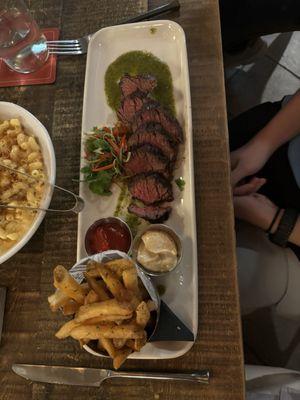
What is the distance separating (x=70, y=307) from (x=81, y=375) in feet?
0.94

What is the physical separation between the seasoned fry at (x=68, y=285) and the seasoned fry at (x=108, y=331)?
0.27 feet

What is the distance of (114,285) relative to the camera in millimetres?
982

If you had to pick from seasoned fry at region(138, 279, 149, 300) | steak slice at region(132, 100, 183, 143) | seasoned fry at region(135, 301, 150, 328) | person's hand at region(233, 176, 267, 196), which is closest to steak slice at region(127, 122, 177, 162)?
steak slice at region(132, 100, 183, 143)

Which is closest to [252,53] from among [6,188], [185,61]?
[185,61]

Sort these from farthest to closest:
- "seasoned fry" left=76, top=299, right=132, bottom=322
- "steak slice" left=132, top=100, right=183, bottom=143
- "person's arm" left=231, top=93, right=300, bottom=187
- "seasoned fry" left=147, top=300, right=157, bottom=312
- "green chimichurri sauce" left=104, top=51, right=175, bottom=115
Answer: "person's arm" left=231, top=93, right=300, bottom=187 < "green chimichurri sauce" left=104, top=51, right=175, bottom=115 < "steak slice" left=132, top=100, right=183, bottom=143 < "seasoned fry" left=147, top=300, right=157, bottom=312 < "seasoned fry" left=76, top=299, right=132, bottom=322

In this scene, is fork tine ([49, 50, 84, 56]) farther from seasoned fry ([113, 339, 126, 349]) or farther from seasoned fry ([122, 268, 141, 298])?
seasoned fry ([113, 339, 126, 349])

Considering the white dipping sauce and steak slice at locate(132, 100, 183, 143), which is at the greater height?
steak slice at locate(132, 100, 183, 143)

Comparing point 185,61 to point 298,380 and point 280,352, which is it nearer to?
point 298,380

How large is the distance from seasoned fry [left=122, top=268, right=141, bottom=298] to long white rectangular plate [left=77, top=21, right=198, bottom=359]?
0.83 ft

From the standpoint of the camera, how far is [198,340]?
118 cm

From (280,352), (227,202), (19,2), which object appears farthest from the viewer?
(280,352)

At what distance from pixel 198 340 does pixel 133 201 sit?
0.51 meters

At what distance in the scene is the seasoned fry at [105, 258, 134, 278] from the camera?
1.01 m

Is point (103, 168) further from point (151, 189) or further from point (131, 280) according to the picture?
point (131, 280)
